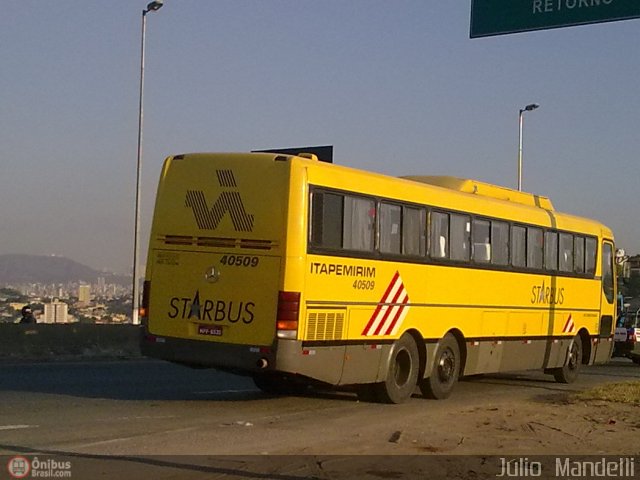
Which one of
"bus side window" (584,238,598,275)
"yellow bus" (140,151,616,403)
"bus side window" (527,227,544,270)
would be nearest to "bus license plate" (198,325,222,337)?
"yellow bus" (140,151,616,403)

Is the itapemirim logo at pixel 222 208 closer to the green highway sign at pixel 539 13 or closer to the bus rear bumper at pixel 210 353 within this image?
the bus rear bumper at pixel 210 353

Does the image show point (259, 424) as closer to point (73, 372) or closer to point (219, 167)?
point (219, 167)

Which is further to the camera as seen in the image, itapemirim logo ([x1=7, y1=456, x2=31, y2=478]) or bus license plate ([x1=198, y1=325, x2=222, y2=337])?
bus license plate ([x1=198, y1=325, x2=222, y2=337])

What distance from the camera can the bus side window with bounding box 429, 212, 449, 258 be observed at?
16094 millimetres

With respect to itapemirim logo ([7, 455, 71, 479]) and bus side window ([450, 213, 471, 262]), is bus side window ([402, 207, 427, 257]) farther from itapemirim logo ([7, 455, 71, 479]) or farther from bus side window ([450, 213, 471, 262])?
itapemirim logo ([7, 455, 71, 479])

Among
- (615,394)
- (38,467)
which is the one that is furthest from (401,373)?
(38,467)

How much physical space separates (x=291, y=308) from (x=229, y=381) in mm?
6361

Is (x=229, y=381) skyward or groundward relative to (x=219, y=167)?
groundward

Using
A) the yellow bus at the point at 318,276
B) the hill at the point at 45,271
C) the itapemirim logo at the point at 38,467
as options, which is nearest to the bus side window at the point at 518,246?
the yellow bus at the point at 318,276

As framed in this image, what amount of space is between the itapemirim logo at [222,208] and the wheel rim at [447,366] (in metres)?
4.84

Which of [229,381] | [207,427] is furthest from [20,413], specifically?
[229,381]

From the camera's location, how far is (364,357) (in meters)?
14.5

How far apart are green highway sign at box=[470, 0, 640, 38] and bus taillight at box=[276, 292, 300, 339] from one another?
4.75 m

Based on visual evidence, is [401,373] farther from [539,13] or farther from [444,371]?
[539,13]
